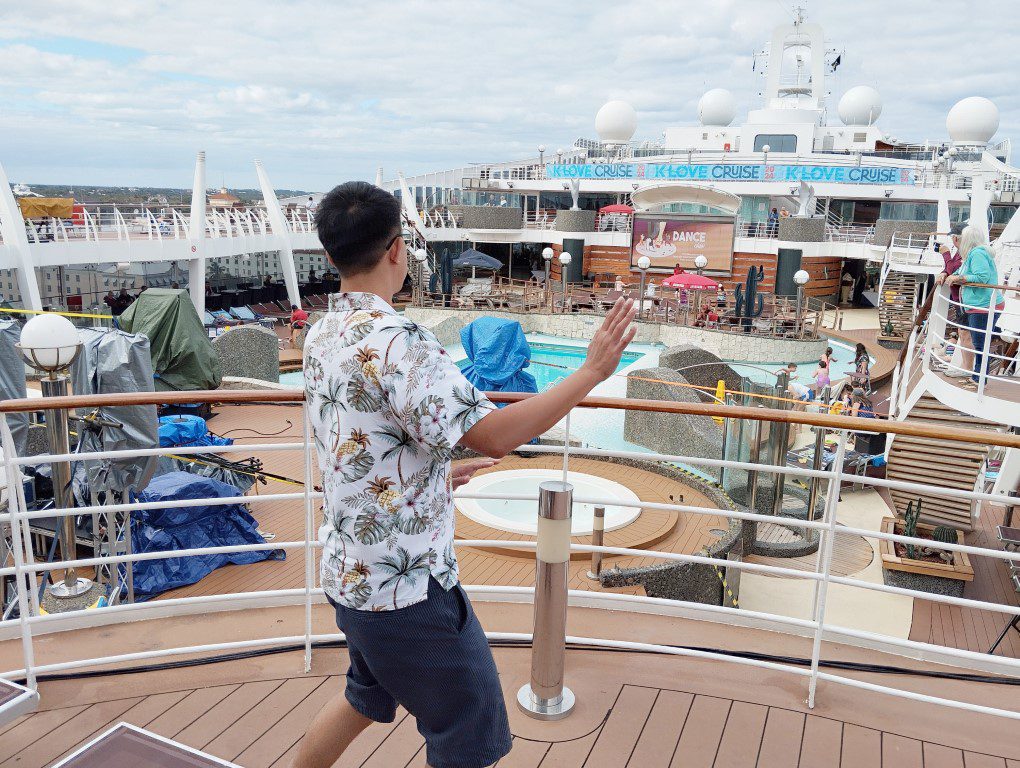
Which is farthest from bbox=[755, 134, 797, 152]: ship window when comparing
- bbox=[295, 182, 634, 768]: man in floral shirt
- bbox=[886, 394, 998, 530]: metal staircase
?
bbox=[295, 182, 634, 768]: man in floral shirt

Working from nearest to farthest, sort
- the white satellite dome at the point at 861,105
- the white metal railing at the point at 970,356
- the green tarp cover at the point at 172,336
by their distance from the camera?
1. the white metal railing at the point at 970,356
2. the green tarp cover at the point at 172,336
3. the white satellite dome at the point at 861,105

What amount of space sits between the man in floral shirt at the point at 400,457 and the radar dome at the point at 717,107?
35359 mm

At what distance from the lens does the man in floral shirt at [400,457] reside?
1.26 metres

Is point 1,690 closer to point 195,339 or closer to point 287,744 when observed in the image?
point 287,744

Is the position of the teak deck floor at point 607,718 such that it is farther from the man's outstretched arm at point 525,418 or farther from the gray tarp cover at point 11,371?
the gray tarp cover at point 11,371

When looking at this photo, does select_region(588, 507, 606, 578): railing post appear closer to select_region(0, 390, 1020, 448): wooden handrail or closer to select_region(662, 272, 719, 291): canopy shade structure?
select_region(0, 390, 1020, 448): wooden handrail

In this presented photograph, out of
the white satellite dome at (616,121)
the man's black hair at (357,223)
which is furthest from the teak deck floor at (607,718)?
the white satellite dome at (616,121)

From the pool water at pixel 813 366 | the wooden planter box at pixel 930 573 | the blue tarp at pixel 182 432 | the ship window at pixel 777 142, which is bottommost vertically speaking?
the wooden planter box at pixel 930 573

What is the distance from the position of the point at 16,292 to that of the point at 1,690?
26362 millimetres

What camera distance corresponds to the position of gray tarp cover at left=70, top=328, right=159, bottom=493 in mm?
4684

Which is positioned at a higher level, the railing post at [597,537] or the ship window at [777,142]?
the ship window at [777,142]

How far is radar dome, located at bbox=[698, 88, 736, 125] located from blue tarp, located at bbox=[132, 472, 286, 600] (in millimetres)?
32112

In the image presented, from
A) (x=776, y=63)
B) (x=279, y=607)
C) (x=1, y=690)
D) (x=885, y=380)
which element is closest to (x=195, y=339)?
(x=279, y=607)

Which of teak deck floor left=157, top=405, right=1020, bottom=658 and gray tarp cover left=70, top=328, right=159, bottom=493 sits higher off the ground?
gray tarp cover left=70, top=328, right=159, bottom=493
